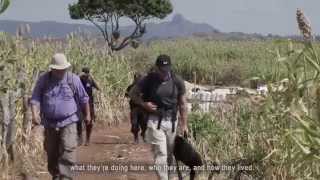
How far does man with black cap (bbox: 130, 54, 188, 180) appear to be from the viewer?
25.0ft

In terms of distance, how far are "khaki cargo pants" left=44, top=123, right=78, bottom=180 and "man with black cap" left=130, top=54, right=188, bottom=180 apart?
772mm

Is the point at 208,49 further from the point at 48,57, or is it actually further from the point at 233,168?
the point at 233,168

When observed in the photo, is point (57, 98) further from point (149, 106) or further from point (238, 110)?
point (238, 110)

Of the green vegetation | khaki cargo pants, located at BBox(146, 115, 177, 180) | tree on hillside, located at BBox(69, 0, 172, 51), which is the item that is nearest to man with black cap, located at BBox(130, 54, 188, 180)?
khaki cargo pants, located at BBox(146, 115, 177, 180)

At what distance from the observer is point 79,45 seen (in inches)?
650

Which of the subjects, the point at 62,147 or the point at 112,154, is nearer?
the point at 62,147

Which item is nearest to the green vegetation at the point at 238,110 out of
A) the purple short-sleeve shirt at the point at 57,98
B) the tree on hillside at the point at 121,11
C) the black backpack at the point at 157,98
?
the purple short-sleeve shirt at the point at 57,98

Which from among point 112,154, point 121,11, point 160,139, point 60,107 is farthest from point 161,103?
point 121,11

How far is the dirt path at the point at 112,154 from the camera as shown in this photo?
929 centimetres

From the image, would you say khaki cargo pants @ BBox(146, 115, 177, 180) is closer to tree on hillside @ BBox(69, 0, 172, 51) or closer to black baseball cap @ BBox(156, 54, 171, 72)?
black baseball cap @ BBox(156, 54, 171, 72)

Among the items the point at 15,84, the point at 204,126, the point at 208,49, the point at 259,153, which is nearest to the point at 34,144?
the point at 15,84

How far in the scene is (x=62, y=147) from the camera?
7.66 m

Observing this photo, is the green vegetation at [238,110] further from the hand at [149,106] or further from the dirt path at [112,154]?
the hand at [149,106]

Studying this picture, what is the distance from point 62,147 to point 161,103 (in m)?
1.12
